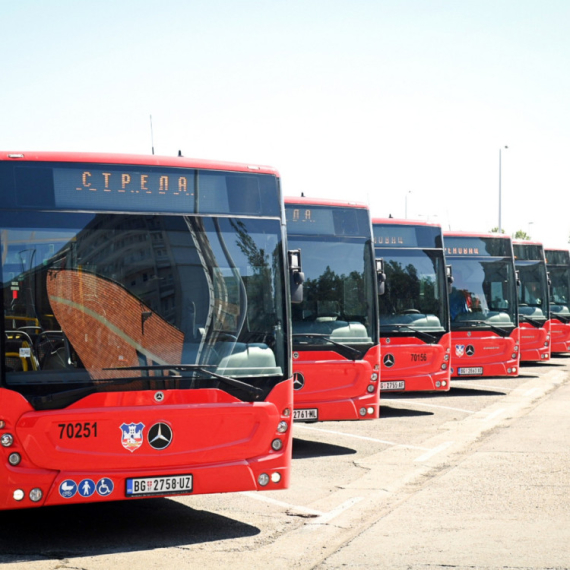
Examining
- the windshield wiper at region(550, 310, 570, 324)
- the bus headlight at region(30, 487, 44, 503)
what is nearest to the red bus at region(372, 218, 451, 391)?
the bus headlight at region(30, 487, 44, 503)

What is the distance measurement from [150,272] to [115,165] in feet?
2.86

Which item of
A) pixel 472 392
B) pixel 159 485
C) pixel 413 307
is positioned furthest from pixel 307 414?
pixel 472 392

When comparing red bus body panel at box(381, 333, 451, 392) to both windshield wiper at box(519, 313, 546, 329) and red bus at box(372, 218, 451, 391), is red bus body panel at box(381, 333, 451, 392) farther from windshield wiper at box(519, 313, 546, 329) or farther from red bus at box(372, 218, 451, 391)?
windshield wiper at box(519, 313, 546, 329)

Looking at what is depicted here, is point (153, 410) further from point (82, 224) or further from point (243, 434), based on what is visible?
point (82, 224)

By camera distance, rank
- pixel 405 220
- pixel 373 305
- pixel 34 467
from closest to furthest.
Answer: pixel 34 467
pixel 373 305
pixel 405 220

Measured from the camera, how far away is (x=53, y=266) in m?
7.34

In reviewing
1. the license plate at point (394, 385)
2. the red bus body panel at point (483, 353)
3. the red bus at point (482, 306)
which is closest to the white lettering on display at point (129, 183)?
the license plate at point (394, 385)

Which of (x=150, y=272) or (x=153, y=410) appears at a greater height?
(x=150, y=272)

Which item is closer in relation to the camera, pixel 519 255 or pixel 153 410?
pixel 153 410

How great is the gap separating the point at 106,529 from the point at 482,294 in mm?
14296

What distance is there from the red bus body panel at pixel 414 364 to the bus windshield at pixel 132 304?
8.55 meters

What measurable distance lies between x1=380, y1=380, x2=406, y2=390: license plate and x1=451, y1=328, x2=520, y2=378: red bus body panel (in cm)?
435

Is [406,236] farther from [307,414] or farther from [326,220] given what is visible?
[307,414]

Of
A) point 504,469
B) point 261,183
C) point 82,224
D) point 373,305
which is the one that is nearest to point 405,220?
point 373,305
